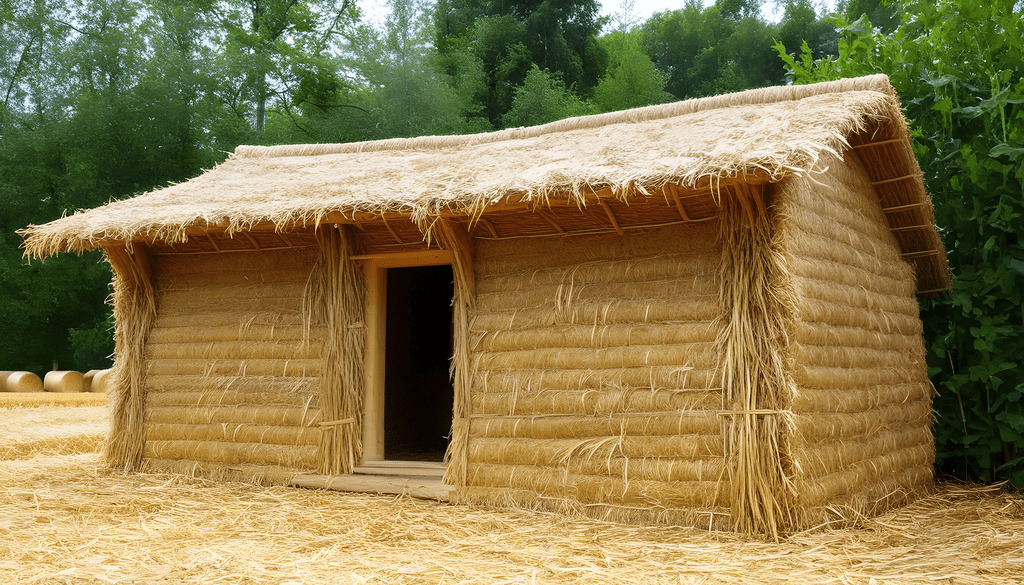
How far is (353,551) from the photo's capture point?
450 cm

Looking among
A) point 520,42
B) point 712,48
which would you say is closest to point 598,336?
point 520,42

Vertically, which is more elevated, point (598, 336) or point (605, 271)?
point (605, 271)

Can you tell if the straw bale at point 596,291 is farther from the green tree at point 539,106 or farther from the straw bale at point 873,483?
the green tree at point 539,106

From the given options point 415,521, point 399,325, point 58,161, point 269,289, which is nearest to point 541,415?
point 415,521

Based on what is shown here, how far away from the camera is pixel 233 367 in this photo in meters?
6.71

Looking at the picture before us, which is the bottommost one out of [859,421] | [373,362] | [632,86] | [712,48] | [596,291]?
[859,421]

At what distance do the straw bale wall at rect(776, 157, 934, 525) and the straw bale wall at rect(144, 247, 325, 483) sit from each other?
3443 mm

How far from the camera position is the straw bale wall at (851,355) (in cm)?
503

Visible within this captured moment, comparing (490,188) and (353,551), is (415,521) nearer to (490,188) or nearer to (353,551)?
(353,551)

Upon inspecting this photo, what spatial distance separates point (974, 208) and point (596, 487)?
163 inches

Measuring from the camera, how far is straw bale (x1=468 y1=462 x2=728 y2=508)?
506 cm

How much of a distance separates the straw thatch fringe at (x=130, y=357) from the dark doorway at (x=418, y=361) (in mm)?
2204

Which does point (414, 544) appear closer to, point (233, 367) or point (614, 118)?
point (233, 367)

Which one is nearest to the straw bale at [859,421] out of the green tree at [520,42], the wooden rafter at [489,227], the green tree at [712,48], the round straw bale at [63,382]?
the wooden rafter at [489,227]
